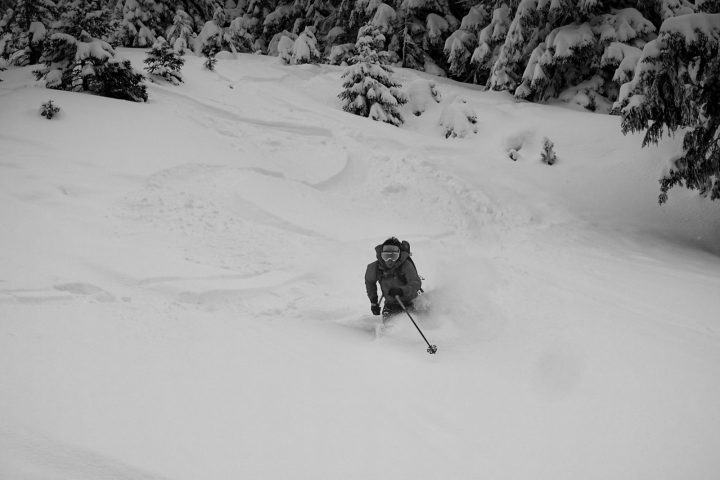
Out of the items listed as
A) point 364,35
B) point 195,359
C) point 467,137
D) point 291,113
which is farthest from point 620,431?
point 364,35

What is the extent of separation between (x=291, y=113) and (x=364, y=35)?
3.73 m

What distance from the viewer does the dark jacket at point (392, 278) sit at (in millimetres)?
6438

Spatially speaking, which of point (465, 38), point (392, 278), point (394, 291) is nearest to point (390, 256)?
point (392, 278)

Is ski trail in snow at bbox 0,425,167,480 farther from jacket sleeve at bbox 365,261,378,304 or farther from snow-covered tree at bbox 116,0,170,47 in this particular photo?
snow-covered tree at bbox 116,0,170,47

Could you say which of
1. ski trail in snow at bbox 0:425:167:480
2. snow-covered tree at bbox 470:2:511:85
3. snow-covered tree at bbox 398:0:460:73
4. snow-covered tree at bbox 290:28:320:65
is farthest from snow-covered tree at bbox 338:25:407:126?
ski trail in snow at bbox 0:425:167:480

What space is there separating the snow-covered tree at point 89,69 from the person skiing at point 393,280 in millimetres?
9989

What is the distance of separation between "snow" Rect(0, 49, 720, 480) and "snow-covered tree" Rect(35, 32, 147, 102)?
26.4 inches

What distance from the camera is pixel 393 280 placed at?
6.53 m

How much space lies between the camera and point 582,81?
1380 cm

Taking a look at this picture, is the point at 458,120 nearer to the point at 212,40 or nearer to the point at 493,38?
the point at 493,38

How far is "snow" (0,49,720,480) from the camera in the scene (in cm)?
383

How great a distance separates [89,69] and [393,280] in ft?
35.9

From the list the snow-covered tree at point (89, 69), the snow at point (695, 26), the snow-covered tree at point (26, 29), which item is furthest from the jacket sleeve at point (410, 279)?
the snow-covered tree at point (26, 29)

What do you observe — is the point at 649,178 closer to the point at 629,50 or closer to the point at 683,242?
the point at 683,242
